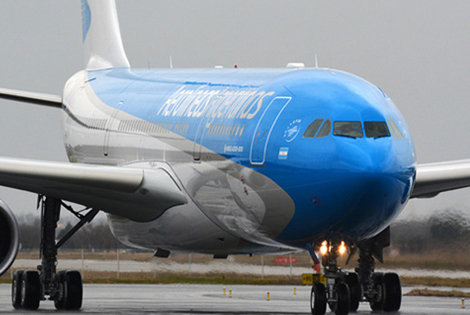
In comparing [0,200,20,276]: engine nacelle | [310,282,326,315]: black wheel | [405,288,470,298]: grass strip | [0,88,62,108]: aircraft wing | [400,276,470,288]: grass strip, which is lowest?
[405,288,470,298]: grass strip

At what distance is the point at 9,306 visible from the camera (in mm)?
25422

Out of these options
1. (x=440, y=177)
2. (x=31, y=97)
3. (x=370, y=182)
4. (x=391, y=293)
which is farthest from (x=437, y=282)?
(x=370, y=182)

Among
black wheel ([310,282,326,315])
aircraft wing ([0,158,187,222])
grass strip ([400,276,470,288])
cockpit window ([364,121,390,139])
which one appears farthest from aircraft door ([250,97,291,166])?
grass strip ([400,276,470,288])

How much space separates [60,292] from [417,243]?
998 cm

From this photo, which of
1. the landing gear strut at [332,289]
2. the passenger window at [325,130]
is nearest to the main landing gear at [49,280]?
the landing gear strut at [332,289]

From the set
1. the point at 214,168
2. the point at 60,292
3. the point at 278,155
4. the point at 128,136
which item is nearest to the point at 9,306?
the point at 60,292

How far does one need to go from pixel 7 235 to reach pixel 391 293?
7.24 meters

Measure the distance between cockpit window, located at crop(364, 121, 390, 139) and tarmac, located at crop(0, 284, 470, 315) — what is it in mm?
6180

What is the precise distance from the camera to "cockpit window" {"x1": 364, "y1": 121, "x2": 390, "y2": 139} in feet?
58.7

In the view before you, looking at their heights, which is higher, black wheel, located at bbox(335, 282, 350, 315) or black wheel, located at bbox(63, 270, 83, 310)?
black wheel, located at bbox(335, 282, 350, 315)

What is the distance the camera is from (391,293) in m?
24.1

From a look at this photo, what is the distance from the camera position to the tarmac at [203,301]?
23.9m

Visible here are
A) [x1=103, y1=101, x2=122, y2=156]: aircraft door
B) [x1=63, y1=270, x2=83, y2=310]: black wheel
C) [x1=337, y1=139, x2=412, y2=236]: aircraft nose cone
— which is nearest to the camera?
[x1=337, y1=139, x2=412, y2=236]: aircraft nose cone

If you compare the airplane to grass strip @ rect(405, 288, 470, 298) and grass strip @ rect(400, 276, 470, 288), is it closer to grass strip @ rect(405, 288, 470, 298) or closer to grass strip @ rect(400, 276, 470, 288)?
grass strip @ rect(405, 288, 470, 298)
